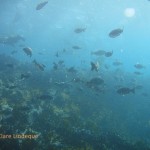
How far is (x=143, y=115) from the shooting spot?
2022 centimetres

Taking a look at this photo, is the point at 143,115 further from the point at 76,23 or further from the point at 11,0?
the point at 76,23

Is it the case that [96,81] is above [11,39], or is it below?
above

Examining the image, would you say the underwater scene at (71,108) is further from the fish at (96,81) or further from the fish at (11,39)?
the fish at (11,39)

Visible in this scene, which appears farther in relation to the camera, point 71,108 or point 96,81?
point 71,108

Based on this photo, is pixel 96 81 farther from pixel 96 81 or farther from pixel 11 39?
pixel 11 39

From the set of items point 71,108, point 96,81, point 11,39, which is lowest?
point 11,39

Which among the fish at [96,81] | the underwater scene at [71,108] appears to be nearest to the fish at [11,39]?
the underwater scene at [71,108]

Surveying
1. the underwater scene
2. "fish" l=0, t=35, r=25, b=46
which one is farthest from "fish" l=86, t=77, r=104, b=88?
"fish" l=0, t=35, r=25, b=46

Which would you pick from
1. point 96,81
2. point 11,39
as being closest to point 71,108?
point 96,81

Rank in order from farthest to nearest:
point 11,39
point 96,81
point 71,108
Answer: point 11,39 < point 71,108 < point 96,81

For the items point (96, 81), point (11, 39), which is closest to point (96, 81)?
point (96, 81)

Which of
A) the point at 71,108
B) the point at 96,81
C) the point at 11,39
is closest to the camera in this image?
the point at 96,81

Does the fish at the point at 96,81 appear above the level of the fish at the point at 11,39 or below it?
above

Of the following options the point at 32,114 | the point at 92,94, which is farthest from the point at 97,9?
the point at 32,114
